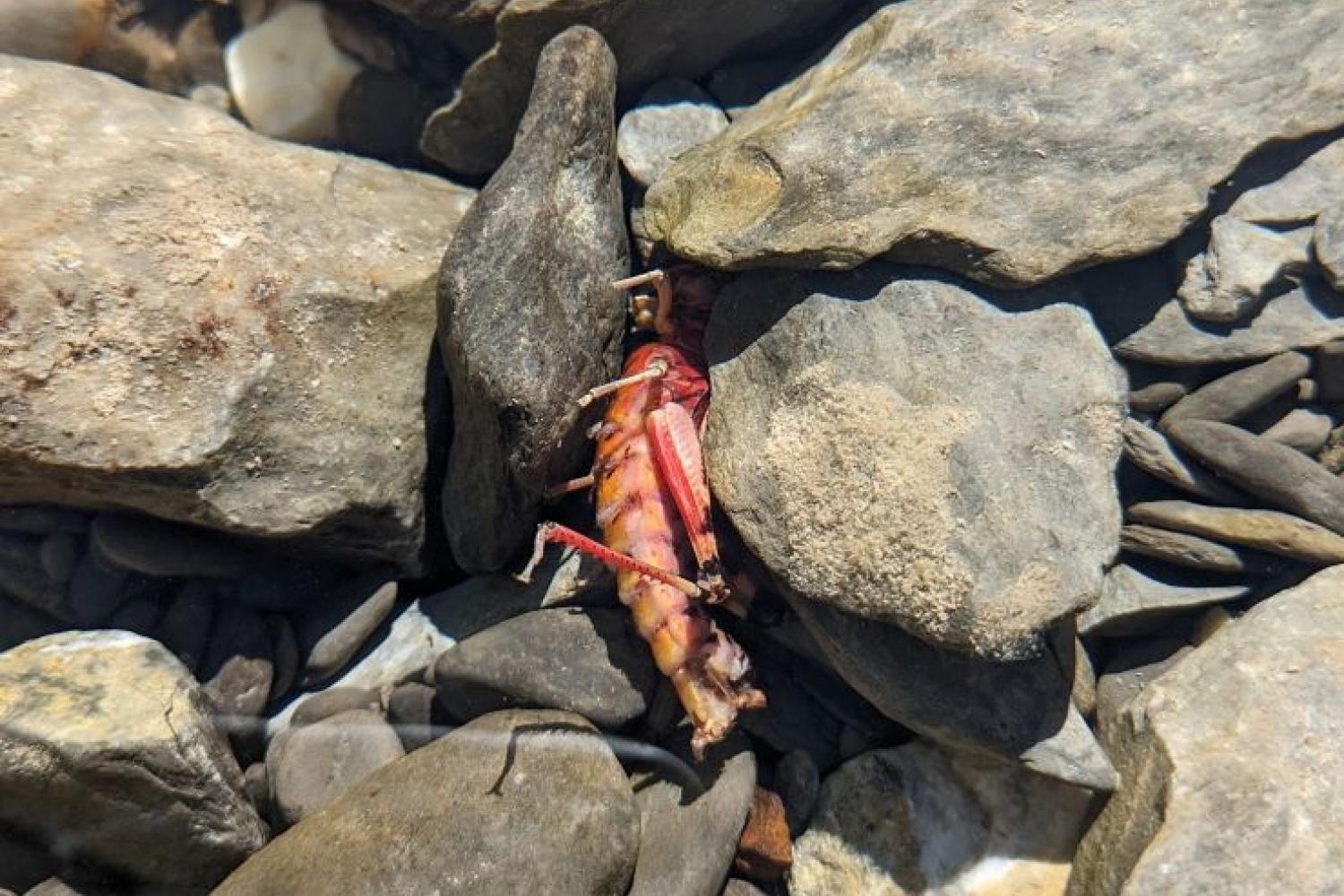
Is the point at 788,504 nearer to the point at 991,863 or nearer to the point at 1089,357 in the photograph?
the point at 1089,357

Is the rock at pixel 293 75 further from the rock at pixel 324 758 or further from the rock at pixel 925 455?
the rock at pixel 324 758

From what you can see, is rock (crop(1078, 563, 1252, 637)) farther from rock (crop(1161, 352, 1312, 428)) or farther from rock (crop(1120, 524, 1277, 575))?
rock (crop(1161, 352, 1312, 428))

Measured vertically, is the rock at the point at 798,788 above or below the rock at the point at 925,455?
below

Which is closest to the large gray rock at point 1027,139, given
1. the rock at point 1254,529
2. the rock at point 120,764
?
the rock at point 1254,529

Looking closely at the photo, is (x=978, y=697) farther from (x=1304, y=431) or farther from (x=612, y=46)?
(x=612, y=46)

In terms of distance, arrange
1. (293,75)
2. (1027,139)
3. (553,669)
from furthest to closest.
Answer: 1. (293,75)
2. (553,669)
3. (1027,139)

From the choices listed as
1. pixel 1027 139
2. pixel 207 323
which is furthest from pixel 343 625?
pixel 1027 139
